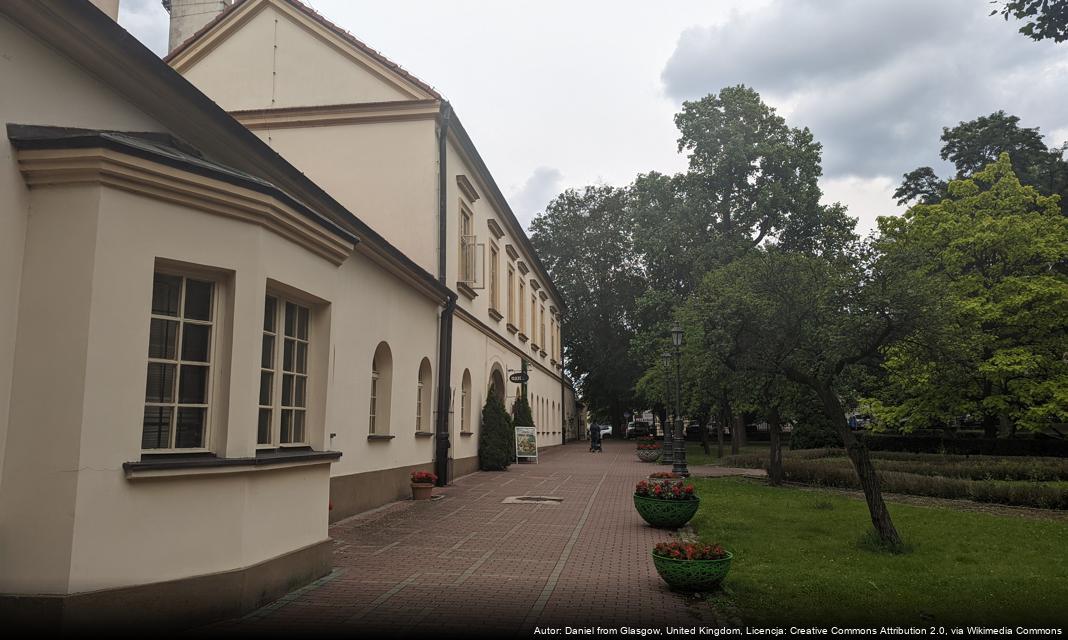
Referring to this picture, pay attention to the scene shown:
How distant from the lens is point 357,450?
11.8 meters

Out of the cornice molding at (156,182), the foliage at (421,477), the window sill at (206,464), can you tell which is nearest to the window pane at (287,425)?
the window sill at (206,464)

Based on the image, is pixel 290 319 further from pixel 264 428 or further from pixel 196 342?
pixel 196 342

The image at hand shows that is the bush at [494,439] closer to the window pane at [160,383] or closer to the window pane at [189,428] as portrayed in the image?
the window pane at [189,428]

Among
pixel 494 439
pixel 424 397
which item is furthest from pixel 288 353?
pixel 494 439

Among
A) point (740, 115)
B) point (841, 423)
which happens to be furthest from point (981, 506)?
point (740, 115)

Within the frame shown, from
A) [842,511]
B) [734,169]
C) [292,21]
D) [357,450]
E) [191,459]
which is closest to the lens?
[191,459]

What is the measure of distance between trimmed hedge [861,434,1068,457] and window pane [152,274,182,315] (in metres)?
26.3

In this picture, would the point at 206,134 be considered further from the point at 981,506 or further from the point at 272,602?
the point at 981,506

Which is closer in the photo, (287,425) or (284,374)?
(284,374)

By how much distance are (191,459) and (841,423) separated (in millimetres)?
8450

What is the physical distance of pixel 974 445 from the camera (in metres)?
25.9

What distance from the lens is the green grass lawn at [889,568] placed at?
651 centimetres

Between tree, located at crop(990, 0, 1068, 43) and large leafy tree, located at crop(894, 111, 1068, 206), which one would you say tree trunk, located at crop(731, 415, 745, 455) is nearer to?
large leafy tree, located at crop(894, 111, 1068, 206)

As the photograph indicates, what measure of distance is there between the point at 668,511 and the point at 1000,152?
28292 millimetres
